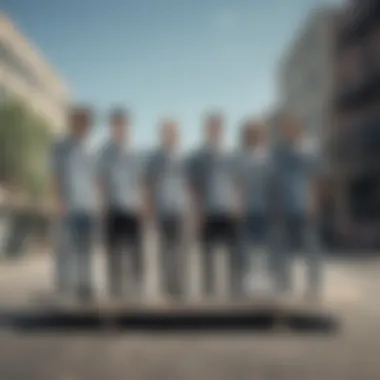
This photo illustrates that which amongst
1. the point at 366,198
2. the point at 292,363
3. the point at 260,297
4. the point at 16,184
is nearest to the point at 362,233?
the point at 366,198

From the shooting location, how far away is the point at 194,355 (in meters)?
5.96

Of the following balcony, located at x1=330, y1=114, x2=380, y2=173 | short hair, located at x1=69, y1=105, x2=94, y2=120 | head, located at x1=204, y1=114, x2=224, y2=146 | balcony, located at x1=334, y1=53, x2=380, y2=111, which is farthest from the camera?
balcony, located at x1=330, y1=114, x2=380, y2=173

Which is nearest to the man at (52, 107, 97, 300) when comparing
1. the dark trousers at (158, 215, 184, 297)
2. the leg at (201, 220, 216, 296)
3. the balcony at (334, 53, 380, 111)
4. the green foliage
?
the dark trousers at (158, 215, 184, 297)

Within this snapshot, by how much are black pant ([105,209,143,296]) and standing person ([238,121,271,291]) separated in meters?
0.86

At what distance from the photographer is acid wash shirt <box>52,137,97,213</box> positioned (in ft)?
22.4

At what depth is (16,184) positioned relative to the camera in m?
29.2

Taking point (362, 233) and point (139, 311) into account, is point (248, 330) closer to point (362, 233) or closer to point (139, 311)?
point (139, 311)

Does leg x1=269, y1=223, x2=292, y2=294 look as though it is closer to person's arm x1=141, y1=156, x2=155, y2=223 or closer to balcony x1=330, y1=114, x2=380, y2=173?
person's arm x1=141, y1=156, x2=155, y2=223

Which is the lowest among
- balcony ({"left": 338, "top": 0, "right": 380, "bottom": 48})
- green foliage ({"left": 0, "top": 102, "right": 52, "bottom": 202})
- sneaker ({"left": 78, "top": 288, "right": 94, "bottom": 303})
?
sneaker ({"left": 78, "top": 288, "right": 94, "bottom": 303})

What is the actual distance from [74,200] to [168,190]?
77 centimetres

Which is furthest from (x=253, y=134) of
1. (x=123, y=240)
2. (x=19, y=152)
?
(x=19, y=152)

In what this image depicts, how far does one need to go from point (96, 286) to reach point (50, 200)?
92 cm

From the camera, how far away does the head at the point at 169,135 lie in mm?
6953

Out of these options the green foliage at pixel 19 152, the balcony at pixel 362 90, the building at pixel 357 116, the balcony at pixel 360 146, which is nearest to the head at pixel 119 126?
the green foliage at pixel 19 152
